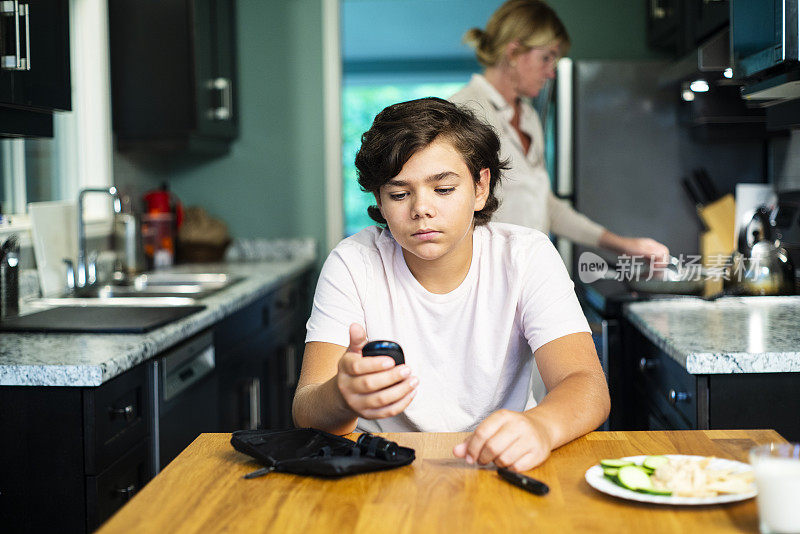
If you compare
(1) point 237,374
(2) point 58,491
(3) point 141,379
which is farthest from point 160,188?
(2) point 58,491

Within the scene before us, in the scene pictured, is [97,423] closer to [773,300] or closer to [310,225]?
[773,300]

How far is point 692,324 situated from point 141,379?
1.34 m

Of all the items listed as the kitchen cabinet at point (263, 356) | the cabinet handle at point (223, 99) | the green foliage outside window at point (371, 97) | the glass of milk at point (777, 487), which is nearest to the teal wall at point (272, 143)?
the cabinet handle at point (223, 99)

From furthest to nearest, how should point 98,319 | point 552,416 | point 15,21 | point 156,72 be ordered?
1. point 156,72
2. point 98,319
3. point 15,21
4. point 552,416

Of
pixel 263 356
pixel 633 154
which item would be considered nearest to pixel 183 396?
pixel 263 356

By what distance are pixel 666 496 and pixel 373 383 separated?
39cm

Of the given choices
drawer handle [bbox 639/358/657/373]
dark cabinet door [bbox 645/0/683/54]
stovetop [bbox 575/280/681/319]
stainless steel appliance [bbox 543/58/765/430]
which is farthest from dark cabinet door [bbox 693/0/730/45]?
drawer handle [bbox 639/358/657/373]

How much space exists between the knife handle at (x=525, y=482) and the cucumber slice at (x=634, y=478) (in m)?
0.09

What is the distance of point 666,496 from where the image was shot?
1.01m

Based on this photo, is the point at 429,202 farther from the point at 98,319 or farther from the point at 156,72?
the point at 156,72

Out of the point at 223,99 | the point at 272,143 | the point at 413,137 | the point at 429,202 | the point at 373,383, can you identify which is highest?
the point at 223,99

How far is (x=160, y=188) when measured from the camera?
162 inches

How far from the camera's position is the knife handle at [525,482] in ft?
3.45

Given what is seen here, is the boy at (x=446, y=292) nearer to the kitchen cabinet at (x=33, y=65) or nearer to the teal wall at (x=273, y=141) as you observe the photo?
the kitchen cabinet at (x=33, y=65)
